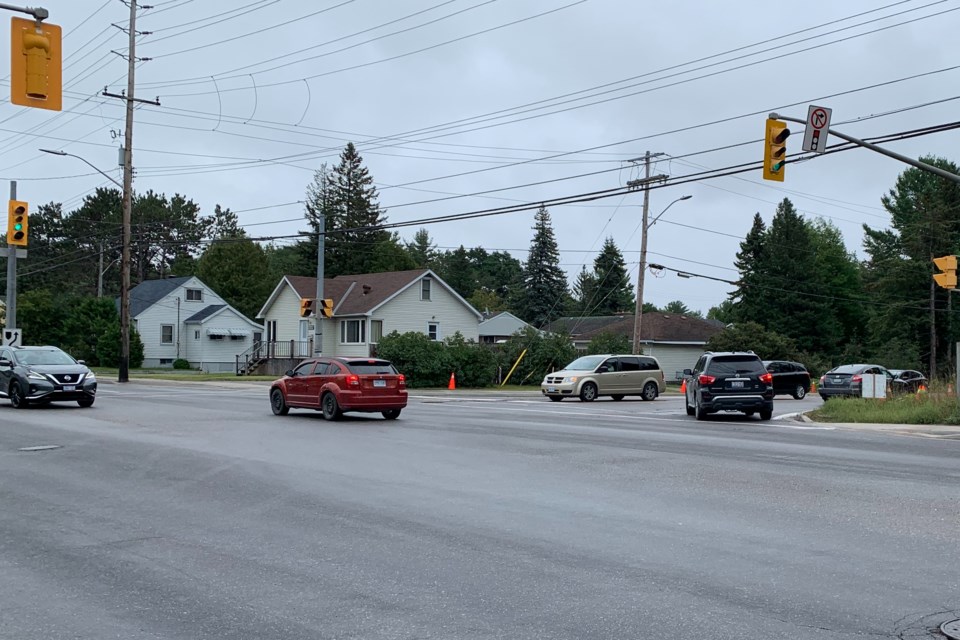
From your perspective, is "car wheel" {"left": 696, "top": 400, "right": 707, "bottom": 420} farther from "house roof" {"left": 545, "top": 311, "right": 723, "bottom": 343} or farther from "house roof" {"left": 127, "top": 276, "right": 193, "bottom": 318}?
"house roof" {"left": 127, "top": 276, "right": 193, "bottom": 318}

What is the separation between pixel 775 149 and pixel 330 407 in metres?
11.4

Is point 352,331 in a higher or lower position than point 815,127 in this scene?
lower

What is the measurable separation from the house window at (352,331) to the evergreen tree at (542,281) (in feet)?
136

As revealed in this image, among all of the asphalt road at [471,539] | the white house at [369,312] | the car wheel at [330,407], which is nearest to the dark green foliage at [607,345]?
the white house at [369,312]

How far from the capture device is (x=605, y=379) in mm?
34406

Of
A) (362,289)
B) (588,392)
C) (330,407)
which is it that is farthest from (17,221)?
(362,289)

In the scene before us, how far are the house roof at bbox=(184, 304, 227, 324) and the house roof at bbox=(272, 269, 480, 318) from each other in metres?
9.73

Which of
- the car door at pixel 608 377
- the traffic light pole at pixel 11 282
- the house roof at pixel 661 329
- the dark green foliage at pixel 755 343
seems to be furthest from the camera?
the house roof at pixel 661 329

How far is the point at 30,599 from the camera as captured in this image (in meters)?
6.46

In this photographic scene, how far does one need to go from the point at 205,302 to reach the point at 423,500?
6329 centimetres

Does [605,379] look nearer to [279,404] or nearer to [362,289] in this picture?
[279,404]

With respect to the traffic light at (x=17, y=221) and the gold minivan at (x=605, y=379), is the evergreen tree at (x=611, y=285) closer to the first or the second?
the gold minivan at (x=605, y=379)

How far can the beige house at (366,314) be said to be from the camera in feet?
180

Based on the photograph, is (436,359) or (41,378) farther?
(436,359)
